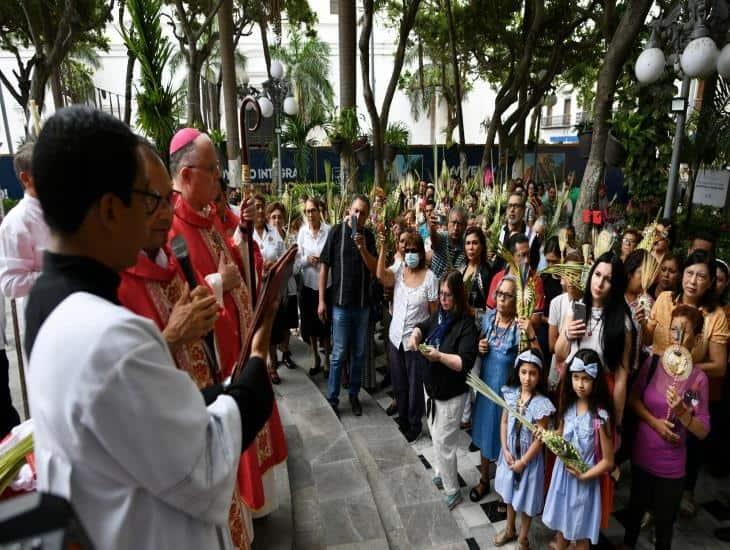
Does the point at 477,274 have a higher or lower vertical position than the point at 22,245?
lower

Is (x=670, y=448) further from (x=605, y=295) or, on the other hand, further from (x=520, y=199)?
(x=520, y=199)

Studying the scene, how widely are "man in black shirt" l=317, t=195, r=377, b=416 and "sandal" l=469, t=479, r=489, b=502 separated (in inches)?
50.2

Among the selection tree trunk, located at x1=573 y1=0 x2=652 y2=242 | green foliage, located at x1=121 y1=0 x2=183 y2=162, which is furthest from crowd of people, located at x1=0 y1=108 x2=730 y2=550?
tree trunk, located at x1=573 y1=0 x2=652 y2=242

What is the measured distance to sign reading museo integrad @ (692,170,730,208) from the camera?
309 inches

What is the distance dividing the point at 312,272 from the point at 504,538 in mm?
2959

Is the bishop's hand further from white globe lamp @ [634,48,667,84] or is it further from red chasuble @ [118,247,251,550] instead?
white globe lamp @ [634,48,667,84]

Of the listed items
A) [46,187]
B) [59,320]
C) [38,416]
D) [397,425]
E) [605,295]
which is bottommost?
[397,425]

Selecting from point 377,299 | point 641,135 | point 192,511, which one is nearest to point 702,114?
point 641,135

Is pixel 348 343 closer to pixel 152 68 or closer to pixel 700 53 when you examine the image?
pixel 152 68

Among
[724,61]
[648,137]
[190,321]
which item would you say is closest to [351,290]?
[190,321]

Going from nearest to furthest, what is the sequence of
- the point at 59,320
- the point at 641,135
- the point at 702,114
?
the point at 59,320 → the point at 641,135 → the point at 702,114

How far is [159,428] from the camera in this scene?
0.91 m

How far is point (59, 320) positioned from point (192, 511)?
0.47 m

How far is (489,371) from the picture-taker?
349cm
